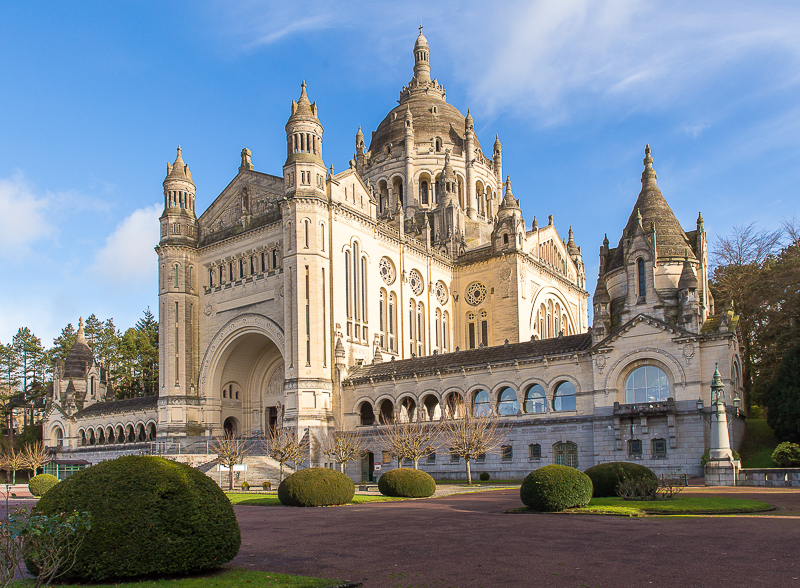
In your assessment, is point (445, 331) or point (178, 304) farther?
point (445, 331)

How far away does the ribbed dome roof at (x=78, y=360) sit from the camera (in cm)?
8462

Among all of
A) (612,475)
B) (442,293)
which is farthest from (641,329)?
(442,293)

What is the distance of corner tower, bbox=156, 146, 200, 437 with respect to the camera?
62812 millimetres

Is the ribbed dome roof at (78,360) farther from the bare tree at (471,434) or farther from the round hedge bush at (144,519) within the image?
the round hedge bush at (144,519)

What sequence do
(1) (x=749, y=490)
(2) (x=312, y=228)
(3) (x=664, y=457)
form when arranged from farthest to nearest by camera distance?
(2) (x=312, y=228) → (3) (x=664, y=457) → (1) (x=749, y=490)

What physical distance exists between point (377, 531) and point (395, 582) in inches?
294

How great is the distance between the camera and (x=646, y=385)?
42.2 meters

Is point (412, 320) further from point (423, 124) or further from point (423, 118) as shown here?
point (423, 118)

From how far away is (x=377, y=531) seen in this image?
20328mm

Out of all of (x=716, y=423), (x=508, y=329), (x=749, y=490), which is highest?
(x=508, y=329)

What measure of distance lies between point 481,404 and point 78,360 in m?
56.5

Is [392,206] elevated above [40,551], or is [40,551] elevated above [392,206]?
[392,206]

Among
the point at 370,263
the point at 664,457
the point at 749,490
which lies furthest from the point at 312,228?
the point at 749,490

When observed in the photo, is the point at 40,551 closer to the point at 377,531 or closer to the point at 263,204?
the point at 377,531
